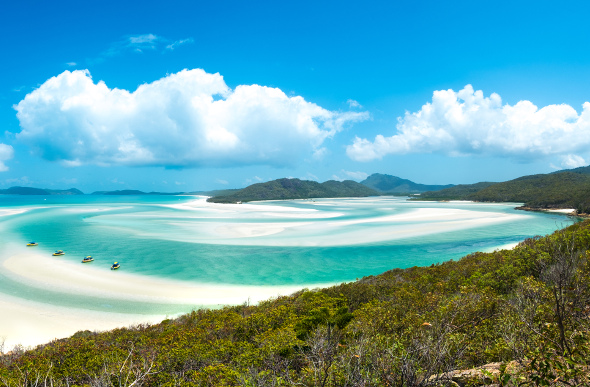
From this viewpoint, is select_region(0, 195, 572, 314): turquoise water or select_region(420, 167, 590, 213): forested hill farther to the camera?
A: select_region(420, 167, 590, 213): forested hill

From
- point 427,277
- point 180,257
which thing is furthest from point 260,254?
point 427,277

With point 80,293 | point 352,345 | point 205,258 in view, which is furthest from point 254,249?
point 352,345

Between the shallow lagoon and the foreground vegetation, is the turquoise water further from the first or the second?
the foreground vegetation

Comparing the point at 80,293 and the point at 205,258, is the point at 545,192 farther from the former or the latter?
the point at 80,293

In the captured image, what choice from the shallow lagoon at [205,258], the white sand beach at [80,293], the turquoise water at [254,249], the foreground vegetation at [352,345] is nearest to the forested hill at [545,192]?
→ the turquoise water at [254,249]

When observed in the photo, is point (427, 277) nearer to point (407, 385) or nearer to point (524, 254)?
point (524, 254)

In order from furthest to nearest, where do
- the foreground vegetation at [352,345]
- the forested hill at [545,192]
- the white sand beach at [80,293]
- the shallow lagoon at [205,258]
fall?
the forested hill at [545,192] → the shallow lagoon at [205,258] → the white sand beach at [80,293] → the foreground vegetation at [352,345]

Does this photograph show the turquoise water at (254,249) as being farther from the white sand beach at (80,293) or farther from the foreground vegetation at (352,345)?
the foreground vegetation at (352,345)

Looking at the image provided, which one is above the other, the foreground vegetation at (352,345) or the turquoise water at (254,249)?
the foreground vegetation at (352,345)

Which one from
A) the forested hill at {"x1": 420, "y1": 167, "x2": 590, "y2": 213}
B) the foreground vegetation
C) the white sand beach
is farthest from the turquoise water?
the forested hill at {"x1": 420, "y1": 167, "x2": 590, "y2": 213}
